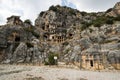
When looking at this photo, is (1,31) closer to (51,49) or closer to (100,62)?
(51,49)

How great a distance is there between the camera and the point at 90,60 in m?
43.1

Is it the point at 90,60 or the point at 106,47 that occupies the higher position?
the point at 106,47

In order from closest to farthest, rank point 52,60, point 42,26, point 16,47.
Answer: point 52,60 < point 16,47 < point 42,26

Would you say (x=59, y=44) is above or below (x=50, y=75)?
above

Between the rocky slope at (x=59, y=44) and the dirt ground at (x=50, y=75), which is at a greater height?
the rocky slope at (x=59, y=44)

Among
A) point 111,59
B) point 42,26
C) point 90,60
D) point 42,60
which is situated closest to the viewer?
point 111,59

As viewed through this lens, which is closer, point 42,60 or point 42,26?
point 42,60

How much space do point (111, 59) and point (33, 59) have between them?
2726cm

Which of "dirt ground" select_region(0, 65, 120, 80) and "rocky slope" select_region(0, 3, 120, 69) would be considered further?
"rocky slope" select_region(0, 3, 120, 69)

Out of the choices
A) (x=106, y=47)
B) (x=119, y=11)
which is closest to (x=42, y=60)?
(x=106, y=47)

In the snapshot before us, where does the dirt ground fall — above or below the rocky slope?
below

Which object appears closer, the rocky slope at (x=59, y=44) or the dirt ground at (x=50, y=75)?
the dirt ground at (x=50, y=75)

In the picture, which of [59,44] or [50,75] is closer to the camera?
[50,75]

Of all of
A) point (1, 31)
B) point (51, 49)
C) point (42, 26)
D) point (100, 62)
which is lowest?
A: point (100, 62)
